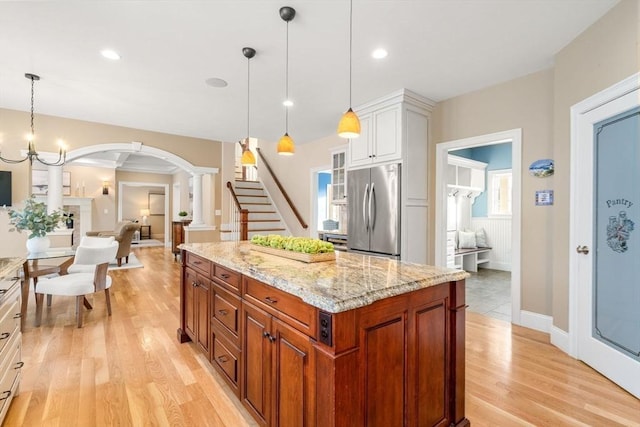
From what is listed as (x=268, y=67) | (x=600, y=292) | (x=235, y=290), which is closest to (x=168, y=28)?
(x=268, y=67)

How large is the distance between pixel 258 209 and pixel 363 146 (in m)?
3.91

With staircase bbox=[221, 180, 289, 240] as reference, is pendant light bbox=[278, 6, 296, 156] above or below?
above

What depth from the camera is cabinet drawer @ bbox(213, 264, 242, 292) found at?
190cm

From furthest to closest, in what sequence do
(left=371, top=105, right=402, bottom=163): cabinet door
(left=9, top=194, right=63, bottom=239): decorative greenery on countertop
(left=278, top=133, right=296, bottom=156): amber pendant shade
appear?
(left=371, top=105, right=402, bottom=163): cabinet door, (left=9, top=194, right=63, bottom=239): decorative greenery on countertop, (left=278, top=133, right=296, bottom=156): amber pendant shade

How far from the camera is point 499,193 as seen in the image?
20.7ft

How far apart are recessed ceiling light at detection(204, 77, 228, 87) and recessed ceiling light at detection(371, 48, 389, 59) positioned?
1780 millimetres

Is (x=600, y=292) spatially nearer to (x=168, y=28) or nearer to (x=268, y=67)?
(x=268, y=67)

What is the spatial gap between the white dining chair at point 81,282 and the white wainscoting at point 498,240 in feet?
22.1

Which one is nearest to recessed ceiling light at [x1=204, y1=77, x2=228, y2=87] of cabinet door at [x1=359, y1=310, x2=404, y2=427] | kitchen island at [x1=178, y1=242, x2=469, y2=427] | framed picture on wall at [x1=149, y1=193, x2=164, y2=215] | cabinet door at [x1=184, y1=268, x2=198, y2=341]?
cabinet door at [x1=184, y1=268, x2=198, y2=341]

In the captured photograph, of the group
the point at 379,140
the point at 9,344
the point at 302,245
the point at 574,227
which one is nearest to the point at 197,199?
the point at 379,140

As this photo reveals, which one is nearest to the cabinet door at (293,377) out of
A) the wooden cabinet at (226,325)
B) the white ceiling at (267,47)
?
the wooden cabinet at (226,325)

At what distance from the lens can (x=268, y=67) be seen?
3146 millimetres

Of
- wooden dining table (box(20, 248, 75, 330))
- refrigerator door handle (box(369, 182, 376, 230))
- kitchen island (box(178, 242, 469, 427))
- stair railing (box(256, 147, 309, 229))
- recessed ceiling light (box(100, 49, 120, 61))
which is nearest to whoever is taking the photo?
kitchen island (box(178, 242, 469, 427))

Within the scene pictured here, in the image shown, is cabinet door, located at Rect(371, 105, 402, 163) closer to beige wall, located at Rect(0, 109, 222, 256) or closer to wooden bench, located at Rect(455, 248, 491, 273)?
wooden bench, located at Rect(455, 248, 491, 273)
